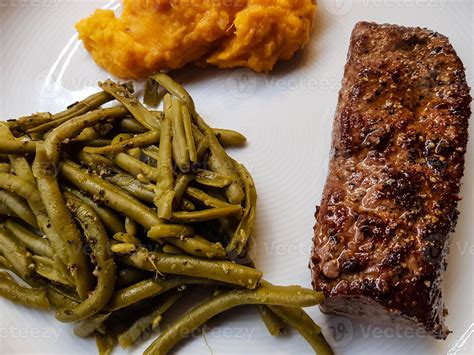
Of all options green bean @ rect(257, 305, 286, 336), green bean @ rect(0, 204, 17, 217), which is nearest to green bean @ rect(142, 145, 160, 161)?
green bean @ rect(0, 204, 17, 217)

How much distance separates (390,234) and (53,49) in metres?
3.88

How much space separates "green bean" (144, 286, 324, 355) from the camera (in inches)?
149

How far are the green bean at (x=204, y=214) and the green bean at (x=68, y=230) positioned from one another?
2.23ft

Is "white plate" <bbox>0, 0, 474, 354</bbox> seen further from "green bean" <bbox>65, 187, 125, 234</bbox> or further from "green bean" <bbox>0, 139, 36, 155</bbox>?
"green bean" <bbox>0, 139, 36, 155</bbox>

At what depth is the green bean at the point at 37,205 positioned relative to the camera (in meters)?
3.90

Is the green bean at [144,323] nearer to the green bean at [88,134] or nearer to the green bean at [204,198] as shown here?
the green bean at [204,198]

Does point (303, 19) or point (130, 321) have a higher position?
point (303, 19)

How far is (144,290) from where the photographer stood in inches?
154

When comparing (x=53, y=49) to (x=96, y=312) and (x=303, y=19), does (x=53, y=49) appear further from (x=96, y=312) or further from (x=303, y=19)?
(x=96, y=312)

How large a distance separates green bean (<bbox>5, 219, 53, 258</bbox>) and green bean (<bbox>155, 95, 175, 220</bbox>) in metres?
0.90

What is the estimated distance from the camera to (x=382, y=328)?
4070 mm

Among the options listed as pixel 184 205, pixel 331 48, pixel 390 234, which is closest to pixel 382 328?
pixel 390 234

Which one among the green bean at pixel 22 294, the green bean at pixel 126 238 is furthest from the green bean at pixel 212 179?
the green bean at pixel 22 294

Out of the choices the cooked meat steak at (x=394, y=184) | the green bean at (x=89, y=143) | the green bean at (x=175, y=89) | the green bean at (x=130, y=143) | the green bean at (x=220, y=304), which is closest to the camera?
the cooked meat steak at (x=394, y=184)
